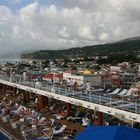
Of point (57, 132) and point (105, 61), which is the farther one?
point (105, 61)

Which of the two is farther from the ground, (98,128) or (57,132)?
(98,128)

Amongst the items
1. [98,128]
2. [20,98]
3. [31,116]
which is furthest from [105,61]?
[98,128]

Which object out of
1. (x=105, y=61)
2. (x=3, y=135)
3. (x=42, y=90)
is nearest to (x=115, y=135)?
(x=3, y=135)

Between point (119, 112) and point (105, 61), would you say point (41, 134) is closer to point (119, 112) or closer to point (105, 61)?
point (119, 112)

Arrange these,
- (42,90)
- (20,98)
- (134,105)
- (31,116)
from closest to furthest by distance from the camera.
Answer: (134,105), (31,116), (42,90), (20,98)

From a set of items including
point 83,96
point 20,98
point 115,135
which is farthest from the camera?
point 20,98

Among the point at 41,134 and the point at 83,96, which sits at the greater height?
the point at 83,96

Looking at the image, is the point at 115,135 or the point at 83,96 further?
the point at 83,96

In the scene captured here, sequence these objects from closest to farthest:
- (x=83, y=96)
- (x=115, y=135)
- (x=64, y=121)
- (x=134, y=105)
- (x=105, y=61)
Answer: (x=115, y=135) → (x=134, y=105) → (x=83, y=96) → (x=64, y=121) → (x=105, y=61)

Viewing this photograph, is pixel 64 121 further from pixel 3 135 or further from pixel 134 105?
pixel 134 105
